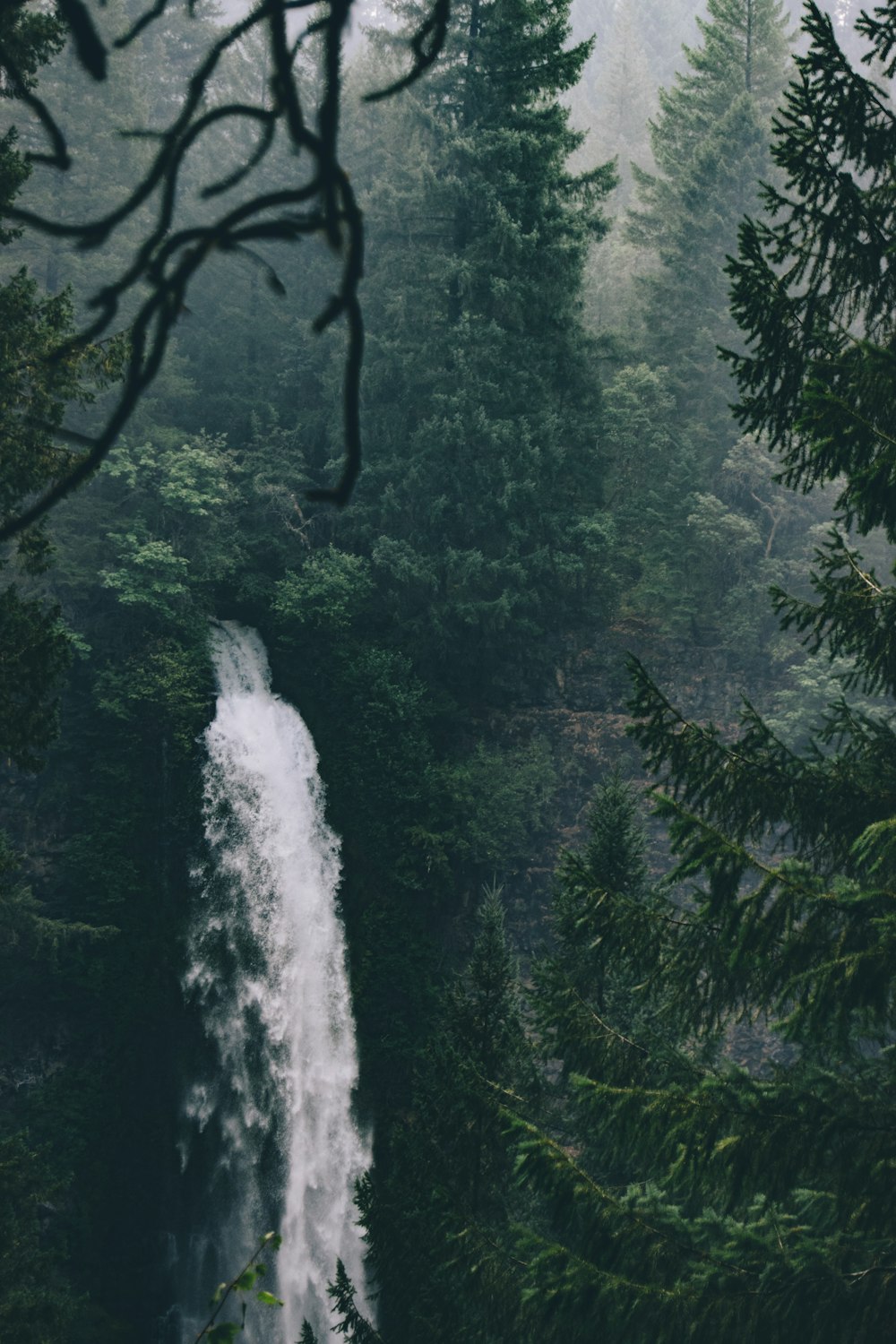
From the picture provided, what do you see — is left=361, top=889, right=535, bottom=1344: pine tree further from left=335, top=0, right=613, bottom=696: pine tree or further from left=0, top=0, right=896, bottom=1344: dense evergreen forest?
left=335, top=0, right=613, bottom=696: pine tree

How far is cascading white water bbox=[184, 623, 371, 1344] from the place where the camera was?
534 inches

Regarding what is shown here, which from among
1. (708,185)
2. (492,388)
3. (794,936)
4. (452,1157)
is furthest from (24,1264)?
(708,185)

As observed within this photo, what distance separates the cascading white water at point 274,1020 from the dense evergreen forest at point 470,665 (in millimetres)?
139

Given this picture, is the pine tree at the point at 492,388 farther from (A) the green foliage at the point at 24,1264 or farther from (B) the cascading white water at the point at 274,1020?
(A) the green foliage at the point at 24,1264

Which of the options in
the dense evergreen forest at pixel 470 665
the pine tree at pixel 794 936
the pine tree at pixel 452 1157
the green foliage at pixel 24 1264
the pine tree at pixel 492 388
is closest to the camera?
the pine tree at pixel 794 936

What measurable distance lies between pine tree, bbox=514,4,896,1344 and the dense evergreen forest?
Answer: 0.03 meters

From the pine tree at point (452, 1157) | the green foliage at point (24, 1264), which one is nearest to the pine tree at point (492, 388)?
the pine tree at point (452, 1157)

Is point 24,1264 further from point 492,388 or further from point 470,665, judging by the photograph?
point 492,388

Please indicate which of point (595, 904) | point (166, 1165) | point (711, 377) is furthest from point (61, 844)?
point (711, 377)

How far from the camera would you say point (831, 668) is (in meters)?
18.5

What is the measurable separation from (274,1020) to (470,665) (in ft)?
22.8

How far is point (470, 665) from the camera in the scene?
18.6 metres

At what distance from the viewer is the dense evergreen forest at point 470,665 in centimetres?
472

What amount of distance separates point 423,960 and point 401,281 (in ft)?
41.0
